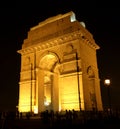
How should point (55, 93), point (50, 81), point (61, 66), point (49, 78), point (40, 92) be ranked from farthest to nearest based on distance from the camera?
point (49, 78), point (50, 81), point (55, 93), point (40, 92), point (61, 66)

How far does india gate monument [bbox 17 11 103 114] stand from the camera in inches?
854

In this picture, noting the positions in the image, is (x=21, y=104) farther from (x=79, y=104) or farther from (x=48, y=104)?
(x=79, y=104)

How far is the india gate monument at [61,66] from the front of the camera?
2170cm

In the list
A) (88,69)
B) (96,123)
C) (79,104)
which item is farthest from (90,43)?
(96,123)

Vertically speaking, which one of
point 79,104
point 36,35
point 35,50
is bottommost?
point 79,104

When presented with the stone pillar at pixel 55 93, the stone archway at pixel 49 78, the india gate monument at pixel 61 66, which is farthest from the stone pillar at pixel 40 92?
the stone pillar at pixel 55 93

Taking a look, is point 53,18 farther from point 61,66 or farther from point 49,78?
point 49,78

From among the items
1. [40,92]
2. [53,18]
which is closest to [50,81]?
[40,92]

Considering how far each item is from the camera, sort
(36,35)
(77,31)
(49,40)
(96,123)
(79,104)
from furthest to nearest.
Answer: (36,35), (49,40), (77,31), (79,104), (96,123)

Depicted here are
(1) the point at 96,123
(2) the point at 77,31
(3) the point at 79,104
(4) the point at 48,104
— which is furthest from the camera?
(4) the point at 48,104

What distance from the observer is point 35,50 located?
26344 millimetres

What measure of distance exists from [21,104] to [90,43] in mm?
11864

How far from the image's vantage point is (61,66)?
23.5 meters

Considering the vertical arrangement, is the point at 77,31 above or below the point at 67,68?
above
